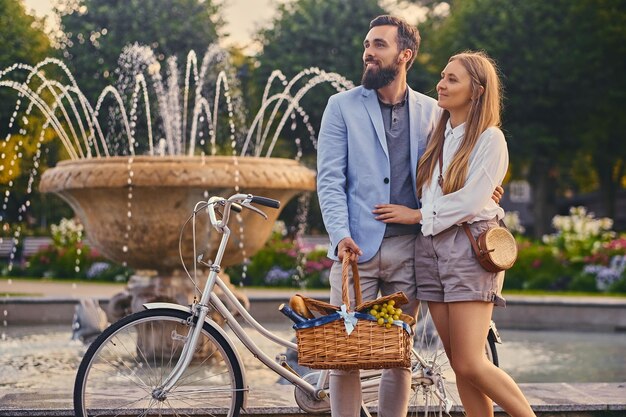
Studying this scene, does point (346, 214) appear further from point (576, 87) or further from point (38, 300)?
point (576, 87)

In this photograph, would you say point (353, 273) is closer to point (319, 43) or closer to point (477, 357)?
point (477, 357)

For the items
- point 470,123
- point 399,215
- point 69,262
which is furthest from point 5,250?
point 470,123

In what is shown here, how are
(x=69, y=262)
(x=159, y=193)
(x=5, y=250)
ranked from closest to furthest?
(x=159, y=193)
(x=69, y=262)
(x=5, y=250)

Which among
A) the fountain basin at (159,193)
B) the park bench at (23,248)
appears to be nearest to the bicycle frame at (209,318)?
the fountain basin at (159,193)

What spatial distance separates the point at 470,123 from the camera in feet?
13.6

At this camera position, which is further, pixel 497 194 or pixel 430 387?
pixel 430 387

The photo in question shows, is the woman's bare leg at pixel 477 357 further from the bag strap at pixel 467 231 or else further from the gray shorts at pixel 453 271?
the bag strap at pixel 467 231

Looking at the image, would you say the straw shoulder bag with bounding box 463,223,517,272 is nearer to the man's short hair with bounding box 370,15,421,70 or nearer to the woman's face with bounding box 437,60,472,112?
the woman's face with bounding box 437,60,472,112

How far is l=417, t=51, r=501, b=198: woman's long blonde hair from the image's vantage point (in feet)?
13.5

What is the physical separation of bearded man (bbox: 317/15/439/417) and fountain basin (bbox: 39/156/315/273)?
2.90 metres

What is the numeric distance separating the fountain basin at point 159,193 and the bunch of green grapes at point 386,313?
340cm

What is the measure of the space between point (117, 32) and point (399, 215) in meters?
30.5

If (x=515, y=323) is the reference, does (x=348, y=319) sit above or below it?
above

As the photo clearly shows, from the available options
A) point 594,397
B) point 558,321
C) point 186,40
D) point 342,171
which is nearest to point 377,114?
point 342,171
